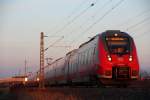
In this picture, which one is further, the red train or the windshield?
the windshield

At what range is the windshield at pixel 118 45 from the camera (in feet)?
84.6

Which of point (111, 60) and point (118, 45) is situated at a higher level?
point (118, 45)

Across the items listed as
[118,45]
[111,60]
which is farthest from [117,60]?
[118,45]

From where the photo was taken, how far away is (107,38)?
26453 millimetres

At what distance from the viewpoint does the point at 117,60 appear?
998 inches

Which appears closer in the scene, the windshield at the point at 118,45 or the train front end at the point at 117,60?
the train front end at the point at 117,60

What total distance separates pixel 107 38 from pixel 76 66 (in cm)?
702

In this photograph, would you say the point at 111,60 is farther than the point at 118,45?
No

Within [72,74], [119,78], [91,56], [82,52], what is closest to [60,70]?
[72,74]

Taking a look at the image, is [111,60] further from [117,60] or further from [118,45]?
[118,45]

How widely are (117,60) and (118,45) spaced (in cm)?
119

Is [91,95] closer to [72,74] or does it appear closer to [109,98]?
[109,98]

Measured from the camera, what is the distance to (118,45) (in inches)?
1027

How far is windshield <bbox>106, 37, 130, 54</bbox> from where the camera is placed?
25.8 m
